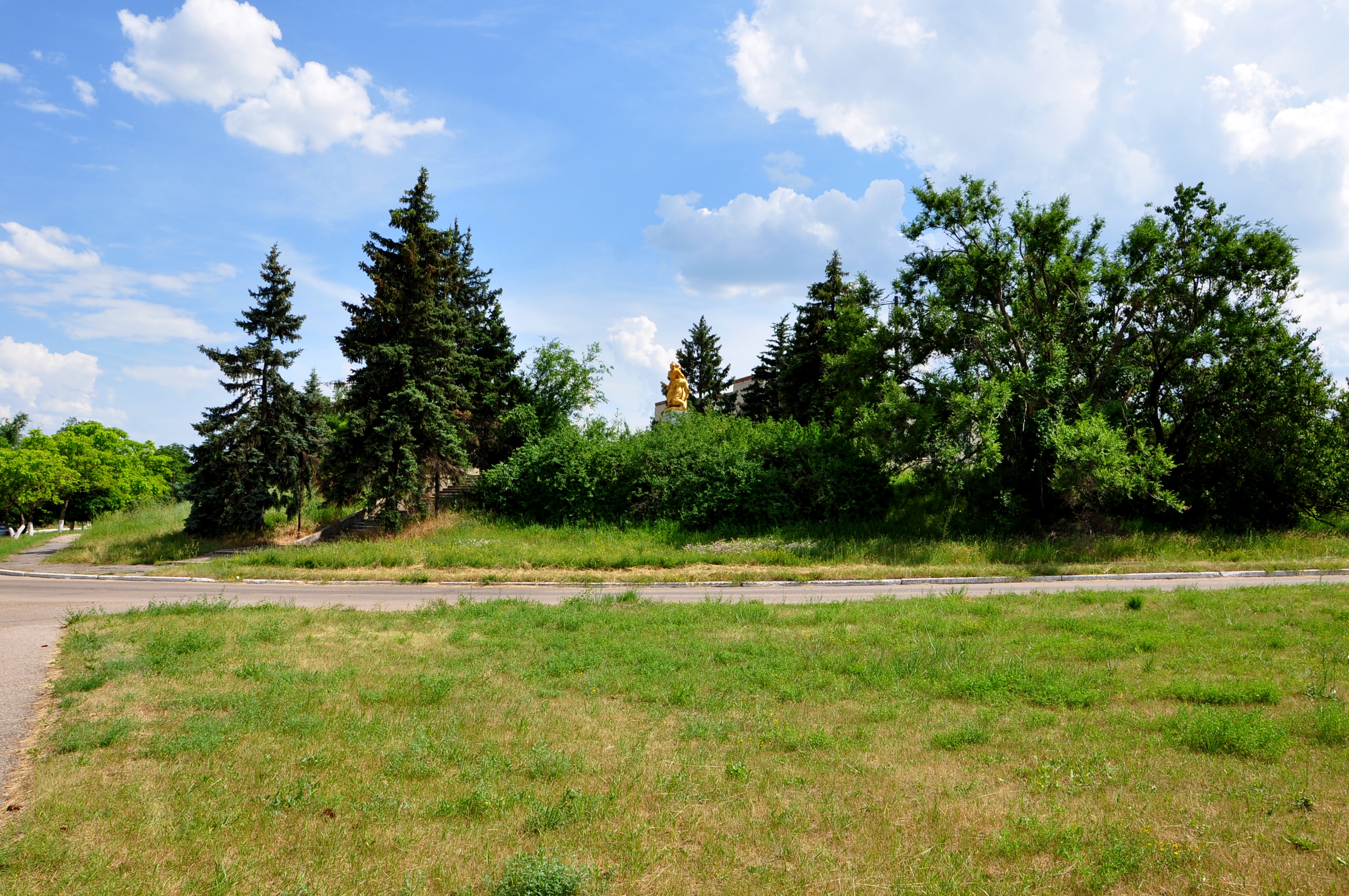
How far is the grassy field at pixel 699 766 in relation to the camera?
4.52 m

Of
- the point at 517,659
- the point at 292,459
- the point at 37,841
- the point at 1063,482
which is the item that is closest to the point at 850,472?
the point at 1063,482

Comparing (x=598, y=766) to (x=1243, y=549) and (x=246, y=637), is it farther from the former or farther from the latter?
(x=1243, y=549)

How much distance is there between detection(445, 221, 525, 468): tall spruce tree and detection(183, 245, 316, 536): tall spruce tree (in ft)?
24.0

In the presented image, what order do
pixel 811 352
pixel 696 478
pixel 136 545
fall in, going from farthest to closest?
pixel 811 352 → pixel 136 545 → pixel 696 478

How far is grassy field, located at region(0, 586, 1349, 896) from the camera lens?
178 inches

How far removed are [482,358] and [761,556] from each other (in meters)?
21.6

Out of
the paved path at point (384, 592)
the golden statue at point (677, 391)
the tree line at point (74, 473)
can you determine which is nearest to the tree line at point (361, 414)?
the paved path at point (384, 592)

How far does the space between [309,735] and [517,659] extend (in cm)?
325

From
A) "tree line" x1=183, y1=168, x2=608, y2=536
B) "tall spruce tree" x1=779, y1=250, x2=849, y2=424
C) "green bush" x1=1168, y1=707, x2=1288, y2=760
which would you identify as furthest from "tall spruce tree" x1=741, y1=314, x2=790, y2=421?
"green bush" x1=1168, y1=707, x2=1288, y2=760

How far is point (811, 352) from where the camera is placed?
39125mm

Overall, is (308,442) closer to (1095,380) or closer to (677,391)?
(677,391)

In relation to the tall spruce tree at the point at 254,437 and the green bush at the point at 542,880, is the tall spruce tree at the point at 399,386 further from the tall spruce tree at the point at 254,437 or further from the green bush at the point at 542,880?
the green bush at the point at 542,880

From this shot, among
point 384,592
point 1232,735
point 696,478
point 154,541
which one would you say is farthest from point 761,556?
point 154,541

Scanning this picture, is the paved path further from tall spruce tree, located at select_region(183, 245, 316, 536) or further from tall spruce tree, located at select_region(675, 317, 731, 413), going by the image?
tall spruce tree, located at select_region(675, 317, 731, 413)
